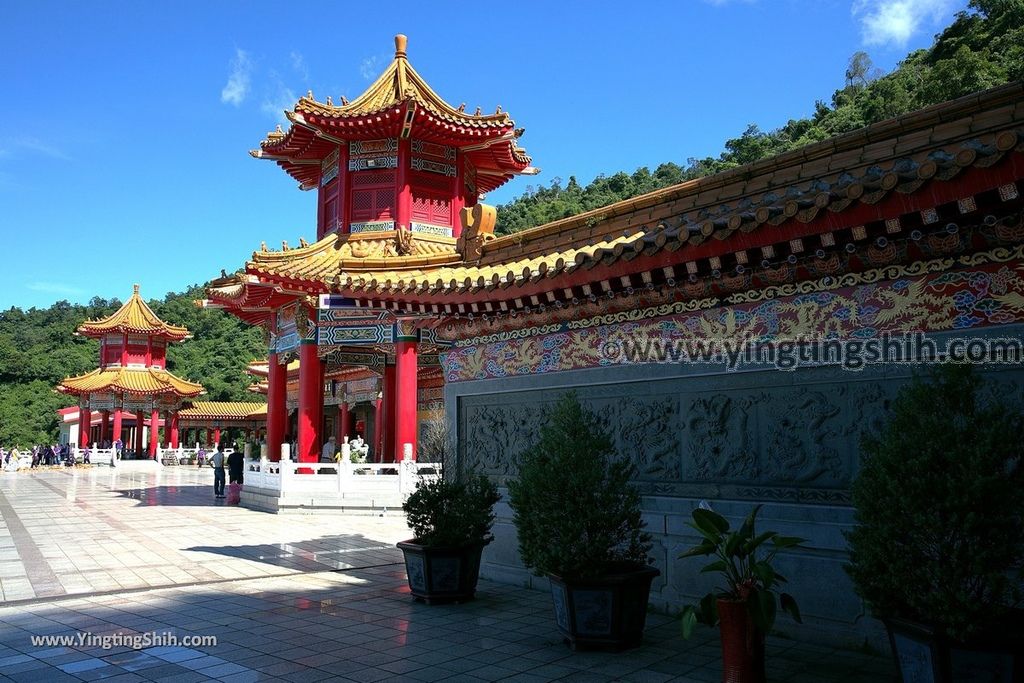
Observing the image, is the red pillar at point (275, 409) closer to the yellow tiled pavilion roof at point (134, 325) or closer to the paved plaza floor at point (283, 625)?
the paved plaza floor at point (283, 625)

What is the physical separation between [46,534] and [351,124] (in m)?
11.4

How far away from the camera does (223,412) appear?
4591 centimetres

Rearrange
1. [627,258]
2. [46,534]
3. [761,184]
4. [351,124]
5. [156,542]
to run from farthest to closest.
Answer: [351,124], [46,534], [156,542], [761,184], [627,258]

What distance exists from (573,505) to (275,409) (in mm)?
15891

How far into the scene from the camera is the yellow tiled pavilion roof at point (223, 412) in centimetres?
4522

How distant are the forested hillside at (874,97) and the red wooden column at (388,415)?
15.9m

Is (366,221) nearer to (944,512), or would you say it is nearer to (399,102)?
(399,102)

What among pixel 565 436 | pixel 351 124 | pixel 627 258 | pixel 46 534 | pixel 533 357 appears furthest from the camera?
pixel 351 124

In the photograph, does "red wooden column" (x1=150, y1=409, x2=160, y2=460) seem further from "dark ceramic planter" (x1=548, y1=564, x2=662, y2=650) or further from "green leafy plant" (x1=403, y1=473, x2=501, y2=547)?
"dark ceramic planter" (x1=548, y1=564, x2=662, y2=650)

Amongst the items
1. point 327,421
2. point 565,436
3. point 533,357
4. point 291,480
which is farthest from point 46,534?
point 327,421

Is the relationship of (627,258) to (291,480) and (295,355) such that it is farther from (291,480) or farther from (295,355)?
(295,355)

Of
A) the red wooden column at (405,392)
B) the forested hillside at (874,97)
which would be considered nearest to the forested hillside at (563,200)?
the forested hillside at (874,97)

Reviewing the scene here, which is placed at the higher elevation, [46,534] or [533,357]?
[533,357]

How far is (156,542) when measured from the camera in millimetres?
11562
